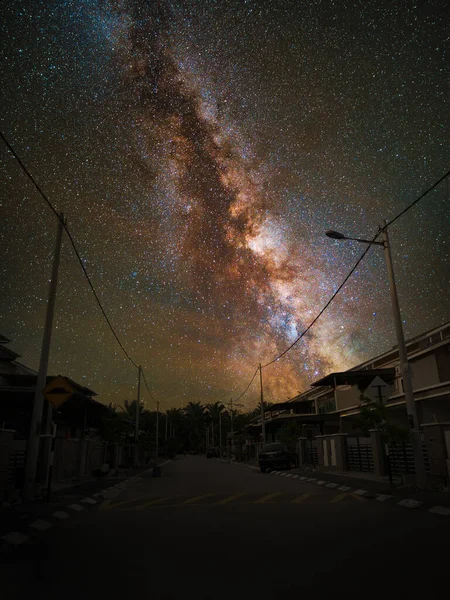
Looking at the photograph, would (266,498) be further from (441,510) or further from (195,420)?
(195,420)

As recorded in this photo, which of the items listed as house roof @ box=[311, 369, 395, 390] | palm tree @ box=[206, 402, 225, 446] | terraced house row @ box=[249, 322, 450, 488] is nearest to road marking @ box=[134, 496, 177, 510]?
terraced house row @ box=[249, 322, 450, 488]

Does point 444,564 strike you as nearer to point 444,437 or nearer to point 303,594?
point 303,594

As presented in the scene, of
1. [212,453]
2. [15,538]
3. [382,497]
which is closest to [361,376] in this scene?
[382,497]

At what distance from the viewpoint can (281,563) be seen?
229 inches

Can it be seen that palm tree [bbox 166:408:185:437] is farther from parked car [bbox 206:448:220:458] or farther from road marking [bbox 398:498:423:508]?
road marking [bbox 398:498:423:508]

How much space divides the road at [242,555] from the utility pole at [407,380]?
14.4 ft

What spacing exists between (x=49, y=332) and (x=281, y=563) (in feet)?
39.2

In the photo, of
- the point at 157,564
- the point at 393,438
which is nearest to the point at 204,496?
the point at 393,438

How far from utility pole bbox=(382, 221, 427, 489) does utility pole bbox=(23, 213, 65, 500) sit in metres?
11.3

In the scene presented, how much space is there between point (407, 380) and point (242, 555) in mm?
11190

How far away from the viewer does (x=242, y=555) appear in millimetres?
6312

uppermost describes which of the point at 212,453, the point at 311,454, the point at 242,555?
the point at 212,453

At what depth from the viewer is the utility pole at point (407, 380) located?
1491 cm

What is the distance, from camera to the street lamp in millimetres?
14953
